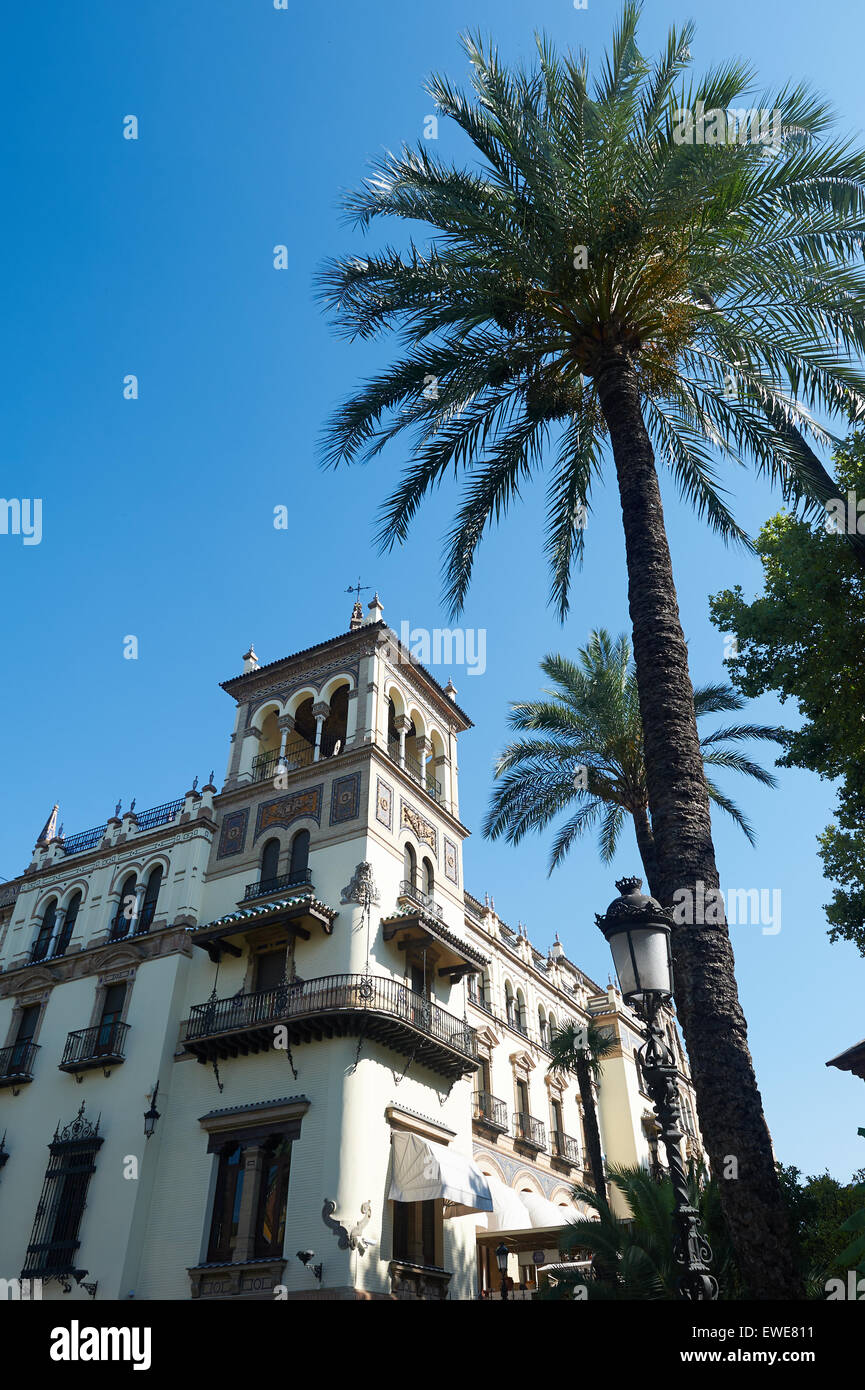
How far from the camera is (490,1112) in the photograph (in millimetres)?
27188

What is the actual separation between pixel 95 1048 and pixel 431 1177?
9.33 meters

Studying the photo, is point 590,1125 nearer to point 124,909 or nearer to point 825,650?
point 124,909

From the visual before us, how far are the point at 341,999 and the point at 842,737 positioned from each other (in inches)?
478

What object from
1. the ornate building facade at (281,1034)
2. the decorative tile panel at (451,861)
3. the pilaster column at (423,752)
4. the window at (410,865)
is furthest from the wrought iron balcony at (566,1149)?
the pilaster column at (423,752)

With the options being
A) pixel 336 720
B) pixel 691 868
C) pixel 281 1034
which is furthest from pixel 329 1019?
pixel 691 868

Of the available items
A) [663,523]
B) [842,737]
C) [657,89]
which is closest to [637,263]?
[657,89]

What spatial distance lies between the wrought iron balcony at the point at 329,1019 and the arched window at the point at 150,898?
12.0 ft

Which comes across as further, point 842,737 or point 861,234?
point 842,737

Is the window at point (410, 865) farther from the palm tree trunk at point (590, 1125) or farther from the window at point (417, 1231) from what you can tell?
the palm tree trunk at point (590, 1125)

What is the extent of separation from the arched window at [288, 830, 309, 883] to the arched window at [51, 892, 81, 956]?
24.6ft

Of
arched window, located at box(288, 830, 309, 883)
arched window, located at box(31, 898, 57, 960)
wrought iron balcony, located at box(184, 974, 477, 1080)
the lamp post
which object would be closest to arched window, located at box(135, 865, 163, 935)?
arched window, located at box(31, 898, 57, 960)

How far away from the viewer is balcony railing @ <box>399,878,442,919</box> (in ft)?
78.1
